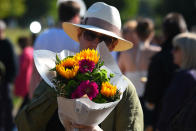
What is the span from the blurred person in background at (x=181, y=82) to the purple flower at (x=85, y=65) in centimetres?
182

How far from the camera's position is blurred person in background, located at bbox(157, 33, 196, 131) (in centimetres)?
441

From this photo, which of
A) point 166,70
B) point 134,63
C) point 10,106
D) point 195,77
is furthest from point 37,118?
point 10,106

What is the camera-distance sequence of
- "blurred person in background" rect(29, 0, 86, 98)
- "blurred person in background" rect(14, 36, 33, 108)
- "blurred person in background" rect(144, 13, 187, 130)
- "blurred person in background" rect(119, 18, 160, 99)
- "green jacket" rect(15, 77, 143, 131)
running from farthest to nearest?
"blurred person in background" rect(14, 36, 33, 108) → "blurred person in background" rect(119, 18, 160, 99) → "blurred person in background" rect(144, 13, 187, 130) → "blurred person in background" rect(29, 0, 86, 98) → "green jacket" rect(15, 77, 143, 131)

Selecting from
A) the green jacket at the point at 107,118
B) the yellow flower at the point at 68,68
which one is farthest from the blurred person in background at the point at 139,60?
the yellow flower at the point at 68,68

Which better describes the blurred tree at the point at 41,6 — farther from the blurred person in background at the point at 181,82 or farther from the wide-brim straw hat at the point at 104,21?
the wide-brim straw hat at the point at 104,21

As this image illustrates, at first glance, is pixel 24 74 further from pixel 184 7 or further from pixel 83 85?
pixel 184 7

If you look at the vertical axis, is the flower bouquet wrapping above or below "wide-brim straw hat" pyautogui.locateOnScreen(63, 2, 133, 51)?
below

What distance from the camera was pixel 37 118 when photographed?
2695 mm

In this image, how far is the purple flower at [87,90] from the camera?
231cm

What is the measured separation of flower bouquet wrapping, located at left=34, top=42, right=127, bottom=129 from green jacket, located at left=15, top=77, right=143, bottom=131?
240mm

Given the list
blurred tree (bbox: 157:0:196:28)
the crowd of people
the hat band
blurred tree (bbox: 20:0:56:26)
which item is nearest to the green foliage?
blurred tree (bbox: 157:0:196:28)

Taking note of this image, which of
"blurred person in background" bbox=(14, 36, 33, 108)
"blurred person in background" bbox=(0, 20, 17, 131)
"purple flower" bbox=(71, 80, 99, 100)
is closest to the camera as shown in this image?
"purple flower" bbox=(71, 80, 99, 100)

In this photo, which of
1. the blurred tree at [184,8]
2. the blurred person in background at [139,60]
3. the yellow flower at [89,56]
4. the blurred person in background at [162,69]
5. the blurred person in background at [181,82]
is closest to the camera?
the yellow flower at [89,56]

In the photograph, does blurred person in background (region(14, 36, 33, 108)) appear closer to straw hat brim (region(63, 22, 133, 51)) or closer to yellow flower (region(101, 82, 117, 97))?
straw hat brim (region(63, 22, 133, 51))
